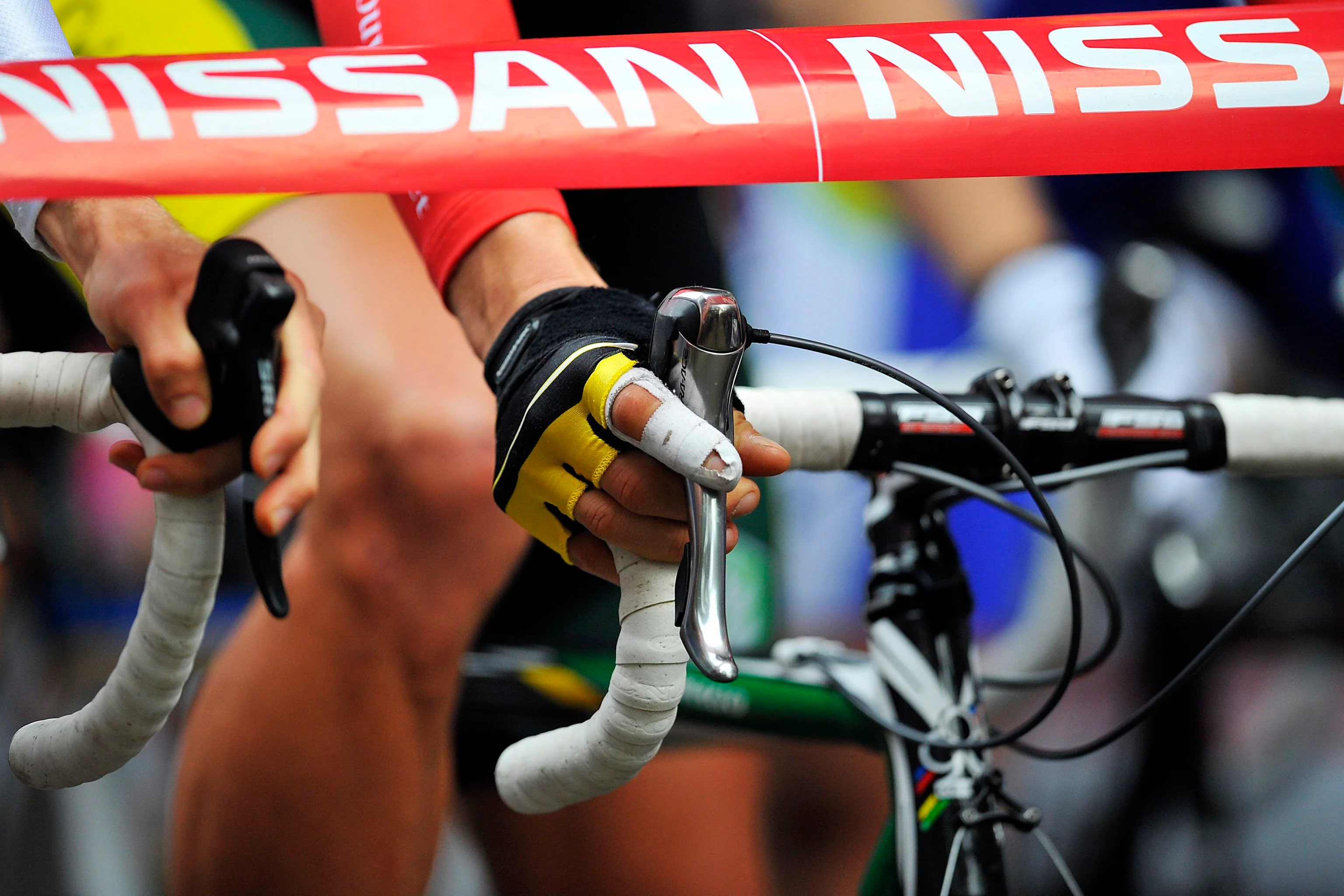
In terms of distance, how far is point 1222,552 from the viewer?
1.42 meters

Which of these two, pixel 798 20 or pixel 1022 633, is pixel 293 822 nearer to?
pixel 1022 633

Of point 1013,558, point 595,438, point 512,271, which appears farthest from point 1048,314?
point 595,438

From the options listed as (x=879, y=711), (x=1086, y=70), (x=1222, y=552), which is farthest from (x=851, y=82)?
(x=1222, y=552)

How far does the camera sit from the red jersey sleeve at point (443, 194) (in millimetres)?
867

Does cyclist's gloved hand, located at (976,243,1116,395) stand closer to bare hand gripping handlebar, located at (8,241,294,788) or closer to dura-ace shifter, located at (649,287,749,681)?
dura-ace shifter, located at (649,287,749,681)

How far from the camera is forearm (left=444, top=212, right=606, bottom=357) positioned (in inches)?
32.4

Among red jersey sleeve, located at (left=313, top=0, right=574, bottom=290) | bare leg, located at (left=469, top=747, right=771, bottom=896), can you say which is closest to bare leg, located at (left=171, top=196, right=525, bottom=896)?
bare leg, located at (left=469, top=747, right=771, bottom=896)

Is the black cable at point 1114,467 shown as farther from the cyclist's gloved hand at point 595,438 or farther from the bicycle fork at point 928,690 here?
the cyclist's gloved hand at point 595,438

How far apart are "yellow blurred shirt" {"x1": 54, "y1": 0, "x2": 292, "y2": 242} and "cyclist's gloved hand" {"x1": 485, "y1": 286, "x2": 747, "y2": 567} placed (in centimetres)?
69

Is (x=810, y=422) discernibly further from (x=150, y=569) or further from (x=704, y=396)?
(x=150, y=569)

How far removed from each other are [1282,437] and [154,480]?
0.86 metres

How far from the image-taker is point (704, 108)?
0.68 meters

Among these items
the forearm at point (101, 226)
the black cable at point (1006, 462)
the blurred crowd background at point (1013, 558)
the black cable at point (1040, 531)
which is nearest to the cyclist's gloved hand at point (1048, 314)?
the blurred crowd background at point (1013, 558)

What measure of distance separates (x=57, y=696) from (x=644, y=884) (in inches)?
31.8
